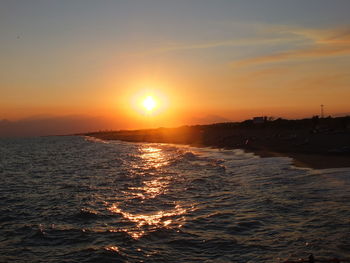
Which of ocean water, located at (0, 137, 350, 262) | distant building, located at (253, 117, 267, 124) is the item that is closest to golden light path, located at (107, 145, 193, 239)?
ocean water, located at (0, 137, 350, 262)

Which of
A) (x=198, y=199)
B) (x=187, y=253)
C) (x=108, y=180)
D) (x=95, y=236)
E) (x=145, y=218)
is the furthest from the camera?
(x=108, y=180)

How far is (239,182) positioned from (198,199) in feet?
19.4

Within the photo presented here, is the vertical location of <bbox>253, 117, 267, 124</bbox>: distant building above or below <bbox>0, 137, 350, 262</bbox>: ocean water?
above

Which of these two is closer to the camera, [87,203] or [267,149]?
[87,203]

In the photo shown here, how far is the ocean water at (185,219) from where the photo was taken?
12.7m

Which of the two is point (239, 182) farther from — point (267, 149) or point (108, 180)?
point (267, 149)

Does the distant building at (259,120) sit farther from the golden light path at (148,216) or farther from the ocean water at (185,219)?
the golden light path at (148,216)

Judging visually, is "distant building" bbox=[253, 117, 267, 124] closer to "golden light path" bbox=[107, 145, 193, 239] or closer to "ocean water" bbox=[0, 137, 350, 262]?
"ocean water" bbox=[0, 137, 350, 262]

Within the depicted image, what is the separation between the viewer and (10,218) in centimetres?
1908

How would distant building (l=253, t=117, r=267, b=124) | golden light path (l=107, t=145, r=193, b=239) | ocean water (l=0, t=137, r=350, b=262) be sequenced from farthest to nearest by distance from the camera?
distant building (l=253, t=117, r=267, b=124)
golden light path (l=107, t=145, r=193, b=239)
ocean water (l=0, t=137, r=350, b=262)

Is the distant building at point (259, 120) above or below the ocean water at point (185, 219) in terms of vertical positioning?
above

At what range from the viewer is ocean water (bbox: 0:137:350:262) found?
12695 mm

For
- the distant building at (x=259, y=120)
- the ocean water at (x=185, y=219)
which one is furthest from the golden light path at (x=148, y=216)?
the distant building at (x=259, y=120)

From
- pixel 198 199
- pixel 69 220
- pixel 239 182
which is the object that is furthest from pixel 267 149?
pixel 69 220
